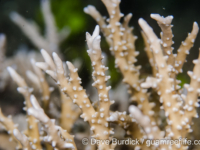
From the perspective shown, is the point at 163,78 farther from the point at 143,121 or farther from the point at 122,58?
the point at 122,58

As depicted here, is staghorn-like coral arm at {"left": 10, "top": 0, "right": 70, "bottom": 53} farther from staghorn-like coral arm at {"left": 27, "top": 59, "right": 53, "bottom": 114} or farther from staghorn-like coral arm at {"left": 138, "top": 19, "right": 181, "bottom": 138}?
staghorn-like coral arm at {"left": 138, "top": 19, "right": 181, "bottom": 138}

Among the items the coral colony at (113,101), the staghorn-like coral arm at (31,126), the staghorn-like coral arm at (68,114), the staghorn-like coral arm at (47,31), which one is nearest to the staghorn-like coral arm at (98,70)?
the coral colony at (113,101)

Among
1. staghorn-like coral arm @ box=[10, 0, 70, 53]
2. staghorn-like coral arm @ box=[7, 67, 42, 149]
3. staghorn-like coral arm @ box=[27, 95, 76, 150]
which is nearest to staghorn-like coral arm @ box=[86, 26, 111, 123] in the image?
staghorn-like coral arm @ box=[27, 95, 76, 150]

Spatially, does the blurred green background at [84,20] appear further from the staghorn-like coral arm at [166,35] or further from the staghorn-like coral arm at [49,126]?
the staghorn-like coral arm at [49,126]

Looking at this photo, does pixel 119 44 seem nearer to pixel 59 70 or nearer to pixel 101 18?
pixel 101 18

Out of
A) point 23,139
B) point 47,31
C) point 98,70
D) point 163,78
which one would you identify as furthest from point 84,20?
point 23,139

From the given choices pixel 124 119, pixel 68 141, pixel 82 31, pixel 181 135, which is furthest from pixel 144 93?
pixel 82 31
